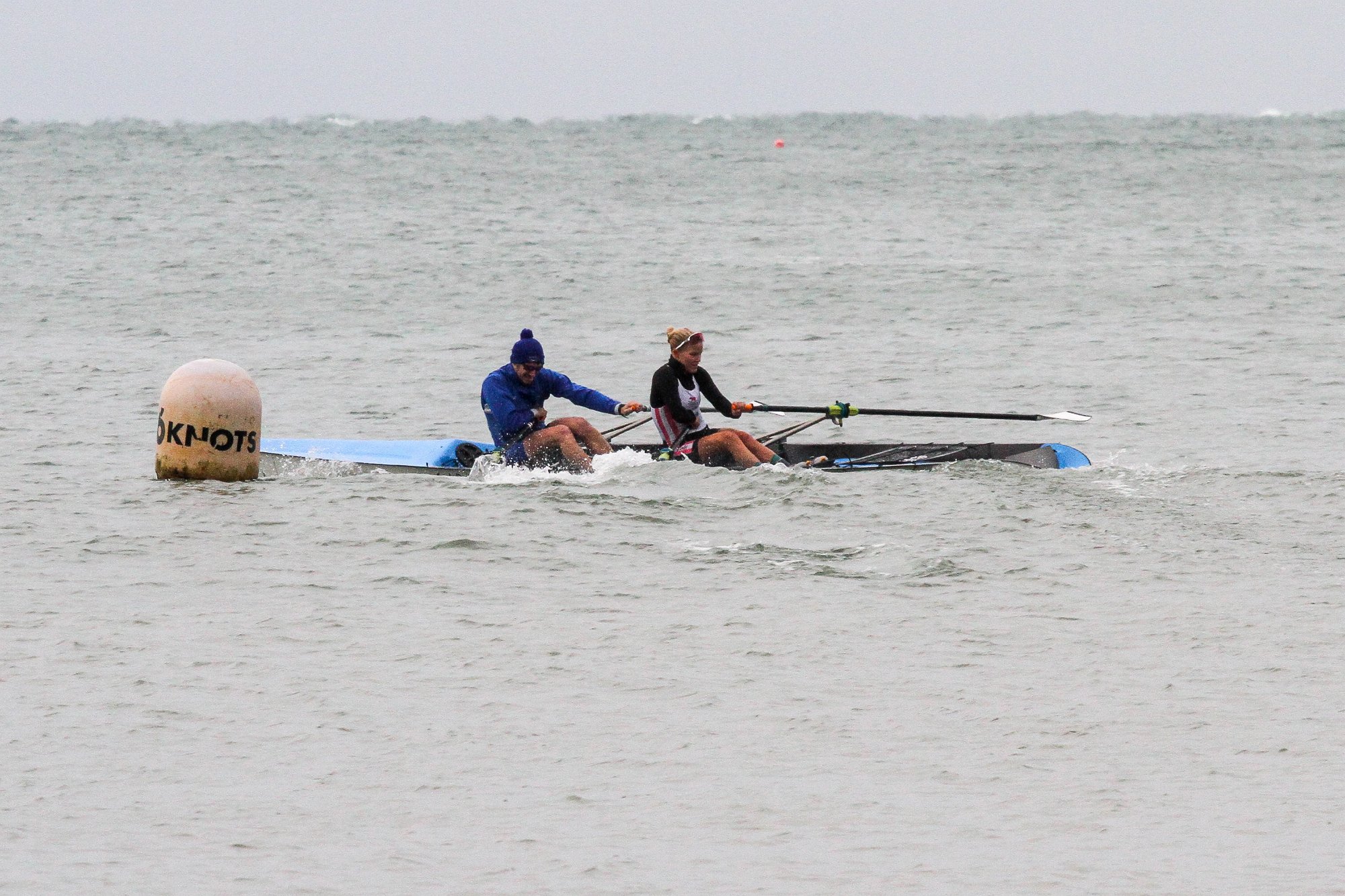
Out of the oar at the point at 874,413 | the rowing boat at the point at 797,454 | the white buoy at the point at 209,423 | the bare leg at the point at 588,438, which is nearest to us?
the white buoy at the point at 209,423

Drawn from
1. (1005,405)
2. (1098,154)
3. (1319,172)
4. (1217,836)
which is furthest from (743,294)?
(1098,154)

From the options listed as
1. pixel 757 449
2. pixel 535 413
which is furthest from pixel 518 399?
pixel 757 449

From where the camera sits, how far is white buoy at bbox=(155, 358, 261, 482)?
1502cm

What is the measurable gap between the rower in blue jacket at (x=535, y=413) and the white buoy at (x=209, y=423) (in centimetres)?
219

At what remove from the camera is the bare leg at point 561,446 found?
15.2 metres

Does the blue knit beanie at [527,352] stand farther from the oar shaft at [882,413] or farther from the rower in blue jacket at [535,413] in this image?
the oar shaft at [882,413]

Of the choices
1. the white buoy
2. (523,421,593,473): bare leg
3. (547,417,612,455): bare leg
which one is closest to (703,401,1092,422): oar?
(547,417,612,455): bare leg

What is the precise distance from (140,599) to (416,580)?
1.92m

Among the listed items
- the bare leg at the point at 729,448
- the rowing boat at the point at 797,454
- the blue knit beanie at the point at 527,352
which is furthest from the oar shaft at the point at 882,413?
the blue knit beanie at the point at 527,352

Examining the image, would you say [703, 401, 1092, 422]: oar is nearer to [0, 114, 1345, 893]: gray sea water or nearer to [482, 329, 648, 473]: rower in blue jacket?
[0, 114, 1345, 893]: gray sea water

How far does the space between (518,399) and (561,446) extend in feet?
2.18

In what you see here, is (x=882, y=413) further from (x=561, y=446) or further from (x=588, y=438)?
(x=561, y=446)

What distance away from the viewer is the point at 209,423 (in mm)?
15109

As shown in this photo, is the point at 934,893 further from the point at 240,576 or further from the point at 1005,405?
the point at 1005,405
